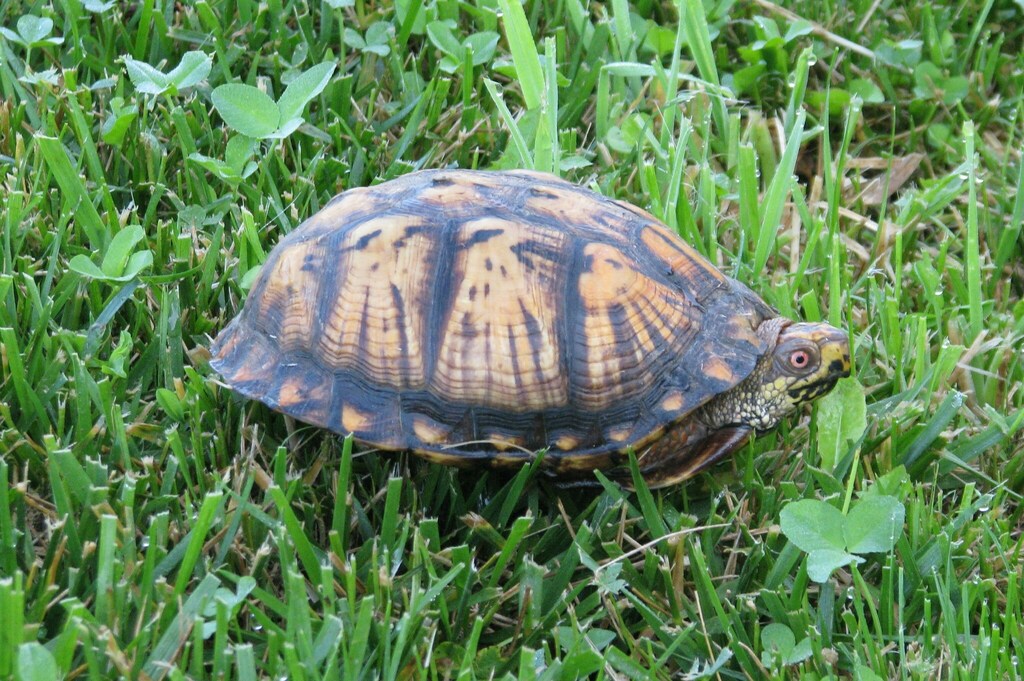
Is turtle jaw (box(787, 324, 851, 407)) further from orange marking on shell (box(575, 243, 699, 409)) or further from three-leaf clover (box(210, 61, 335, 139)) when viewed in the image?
three-leaf clover (box(210, 61, 335, 139))

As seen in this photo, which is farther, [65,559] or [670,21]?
[670,21]

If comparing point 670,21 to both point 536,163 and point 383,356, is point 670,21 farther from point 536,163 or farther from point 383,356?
point 383,356

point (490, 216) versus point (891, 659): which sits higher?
point (490, 216)

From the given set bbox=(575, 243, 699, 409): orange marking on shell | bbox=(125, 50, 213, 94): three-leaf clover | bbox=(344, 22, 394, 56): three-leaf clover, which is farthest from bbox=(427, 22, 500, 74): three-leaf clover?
bbox=(575, 243, 699, 409): orange marking on shell

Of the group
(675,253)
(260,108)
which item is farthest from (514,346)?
(260,108)

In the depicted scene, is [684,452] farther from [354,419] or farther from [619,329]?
[354,419]

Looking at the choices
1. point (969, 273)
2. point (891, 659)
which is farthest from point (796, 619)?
point (969, 273)

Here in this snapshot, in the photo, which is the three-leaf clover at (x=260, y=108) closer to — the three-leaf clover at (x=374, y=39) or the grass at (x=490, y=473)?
the grass at (x=490, y=473)
